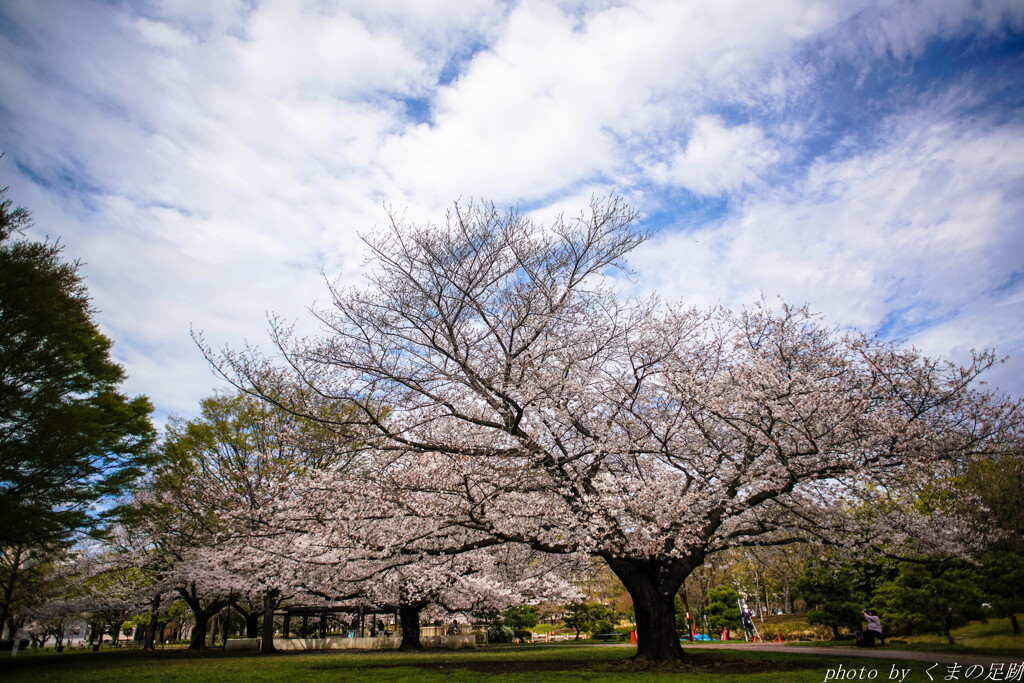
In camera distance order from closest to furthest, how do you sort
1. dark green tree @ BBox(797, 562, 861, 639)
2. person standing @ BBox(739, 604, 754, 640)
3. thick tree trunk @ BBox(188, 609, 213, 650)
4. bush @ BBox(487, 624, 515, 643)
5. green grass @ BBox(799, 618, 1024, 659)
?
green grass @ BBox(799, 618, 1024, 659) < dark green tree @ BBox(797, 562, 861, 639) < thick tree trunk @ BBox(188, 609, 213, 650) < person standing @ BBox(739, 604, 754, 640) < bush @ BBox(487, 624, 515, 643)

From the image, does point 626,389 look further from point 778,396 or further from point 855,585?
point 855,585

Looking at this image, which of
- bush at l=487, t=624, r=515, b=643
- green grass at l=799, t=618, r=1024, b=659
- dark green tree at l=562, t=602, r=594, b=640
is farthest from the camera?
dark green tree at l=562, t=602, r=594, b=640

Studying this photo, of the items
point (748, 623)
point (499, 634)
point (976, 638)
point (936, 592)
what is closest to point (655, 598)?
point (936, 592)

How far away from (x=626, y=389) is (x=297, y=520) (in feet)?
24.1

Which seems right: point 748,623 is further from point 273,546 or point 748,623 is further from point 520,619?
point 273,546

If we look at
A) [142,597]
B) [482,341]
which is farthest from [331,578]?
[142,597]

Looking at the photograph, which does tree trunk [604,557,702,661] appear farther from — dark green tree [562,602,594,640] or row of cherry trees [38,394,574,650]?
dark green tree [562,602,594,640]

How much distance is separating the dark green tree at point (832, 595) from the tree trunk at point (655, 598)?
410 inches

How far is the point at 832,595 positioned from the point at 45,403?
2539 cm

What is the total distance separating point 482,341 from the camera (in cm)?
1118

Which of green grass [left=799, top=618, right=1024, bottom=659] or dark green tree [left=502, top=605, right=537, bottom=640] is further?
dark green tree [left=502, top=605, right=537, bottom=640]

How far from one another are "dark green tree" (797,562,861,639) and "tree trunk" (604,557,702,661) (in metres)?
10.4

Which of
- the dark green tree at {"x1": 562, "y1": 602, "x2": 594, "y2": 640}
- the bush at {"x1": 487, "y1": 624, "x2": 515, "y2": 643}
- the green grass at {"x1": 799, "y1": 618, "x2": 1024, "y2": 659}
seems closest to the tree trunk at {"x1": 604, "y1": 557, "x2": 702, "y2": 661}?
the green grass at {"x1": 799, "y1": 618, "x2": 1024, "y2": 659}

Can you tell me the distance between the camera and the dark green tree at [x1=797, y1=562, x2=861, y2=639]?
18.8 metres
